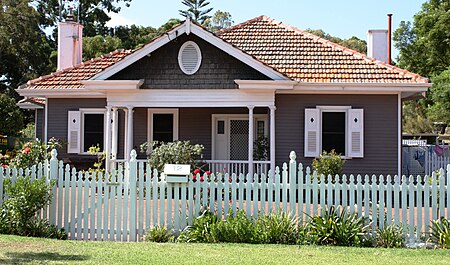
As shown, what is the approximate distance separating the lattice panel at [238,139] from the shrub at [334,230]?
9.33 metres

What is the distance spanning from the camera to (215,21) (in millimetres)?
61594

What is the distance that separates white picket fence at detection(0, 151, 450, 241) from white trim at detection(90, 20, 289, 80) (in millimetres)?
6186

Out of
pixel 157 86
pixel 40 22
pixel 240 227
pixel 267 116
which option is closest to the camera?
pixel 240 227

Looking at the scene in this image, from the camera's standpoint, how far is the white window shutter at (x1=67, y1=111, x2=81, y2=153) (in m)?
18.7

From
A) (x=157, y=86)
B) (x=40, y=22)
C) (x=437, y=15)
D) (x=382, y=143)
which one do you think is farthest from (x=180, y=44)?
(x=40, y=22)

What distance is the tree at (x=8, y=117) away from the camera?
107ft

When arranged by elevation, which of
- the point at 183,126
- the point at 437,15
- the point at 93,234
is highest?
the point at 437,15

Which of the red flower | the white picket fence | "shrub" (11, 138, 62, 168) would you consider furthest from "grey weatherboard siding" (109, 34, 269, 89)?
the white picket fence

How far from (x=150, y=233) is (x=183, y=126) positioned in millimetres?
9219

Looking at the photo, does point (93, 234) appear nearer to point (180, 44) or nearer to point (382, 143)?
point (180, 44)

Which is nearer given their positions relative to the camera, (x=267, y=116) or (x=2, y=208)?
(x=2, y=208)

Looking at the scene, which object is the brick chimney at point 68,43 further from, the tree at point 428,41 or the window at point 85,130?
the tree at point 428,41

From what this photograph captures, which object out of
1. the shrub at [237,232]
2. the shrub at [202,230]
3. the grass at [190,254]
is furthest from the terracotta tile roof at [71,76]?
the shrub at [237,232]

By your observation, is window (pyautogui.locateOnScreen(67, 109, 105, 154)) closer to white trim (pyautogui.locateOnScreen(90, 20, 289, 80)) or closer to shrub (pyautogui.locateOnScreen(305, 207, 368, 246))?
white trim (pyautogui.locateOnScreen(90, 20, 289, 80))
